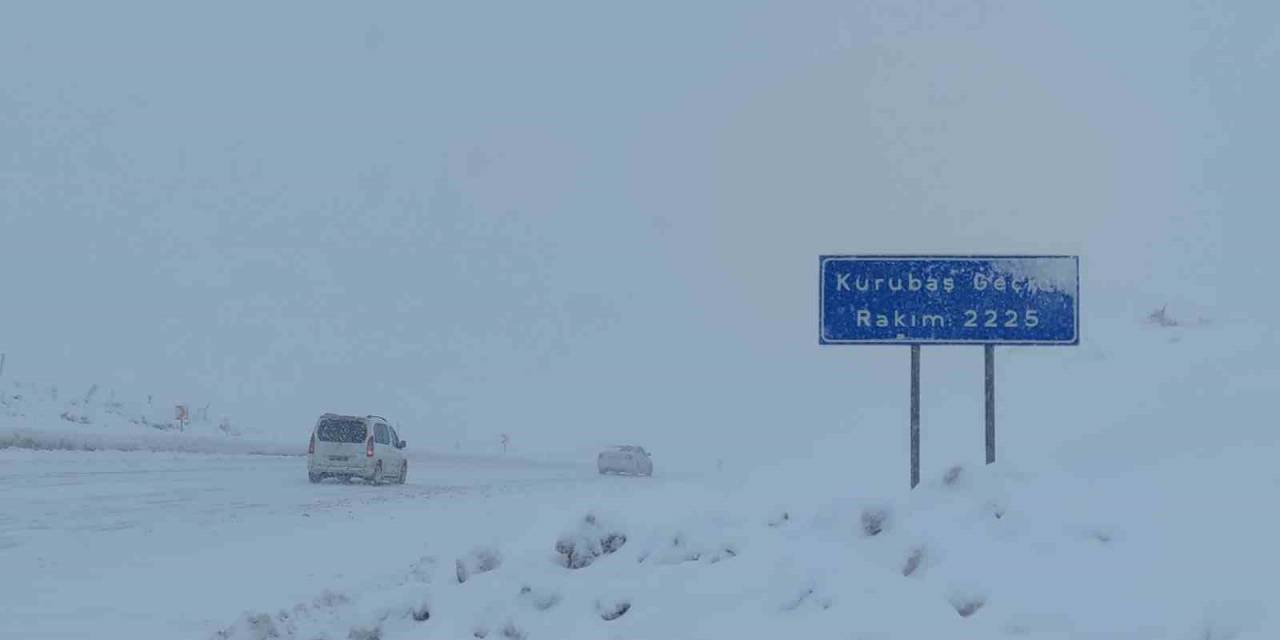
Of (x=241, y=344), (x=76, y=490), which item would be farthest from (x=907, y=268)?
(x=241, y=344)

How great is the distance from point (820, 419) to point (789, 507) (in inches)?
1703

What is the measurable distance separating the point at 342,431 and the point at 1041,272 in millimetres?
20247

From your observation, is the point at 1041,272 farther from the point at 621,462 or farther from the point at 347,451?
the point at 621,462

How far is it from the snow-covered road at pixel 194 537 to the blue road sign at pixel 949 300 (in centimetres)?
505

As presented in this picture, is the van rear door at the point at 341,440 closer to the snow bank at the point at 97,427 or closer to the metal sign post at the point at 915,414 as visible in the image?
the snow bank at the point at 97,427

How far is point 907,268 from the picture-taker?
14.3 m

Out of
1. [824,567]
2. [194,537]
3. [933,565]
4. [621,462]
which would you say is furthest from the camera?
[621,462]

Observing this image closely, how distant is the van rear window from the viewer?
3092cm

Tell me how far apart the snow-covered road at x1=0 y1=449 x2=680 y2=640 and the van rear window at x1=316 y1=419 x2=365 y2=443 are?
1.32 metres

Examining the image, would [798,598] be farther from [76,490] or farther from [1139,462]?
[76,490]

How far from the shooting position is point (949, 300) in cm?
1422

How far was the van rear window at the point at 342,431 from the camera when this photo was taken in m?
30.9

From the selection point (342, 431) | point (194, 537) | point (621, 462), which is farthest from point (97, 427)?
point (194, 537)

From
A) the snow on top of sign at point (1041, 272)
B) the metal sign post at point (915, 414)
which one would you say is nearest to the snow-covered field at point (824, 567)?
the snow on top of sign at point (1041, 272)
